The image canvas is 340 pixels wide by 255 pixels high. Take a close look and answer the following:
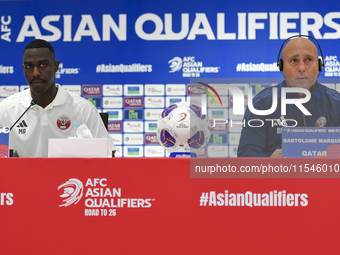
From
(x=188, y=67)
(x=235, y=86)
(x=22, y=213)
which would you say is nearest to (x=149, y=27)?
(x=188, y=67)

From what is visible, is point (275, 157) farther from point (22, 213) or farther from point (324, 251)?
point (22, 213)

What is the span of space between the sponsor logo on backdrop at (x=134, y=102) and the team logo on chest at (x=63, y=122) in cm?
193

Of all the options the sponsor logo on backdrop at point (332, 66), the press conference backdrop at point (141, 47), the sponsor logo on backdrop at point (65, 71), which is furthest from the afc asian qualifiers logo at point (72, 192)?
the sponsor logo on backdrop at point (332, 66)

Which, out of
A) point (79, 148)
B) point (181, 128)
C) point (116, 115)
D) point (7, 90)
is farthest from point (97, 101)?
point (79, 148)

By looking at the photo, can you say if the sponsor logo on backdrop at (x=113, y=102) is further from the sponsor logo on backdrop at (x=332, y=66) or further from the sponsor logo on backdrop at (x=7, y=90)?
the sponsor logo on backdrop at (x=332, y=66)

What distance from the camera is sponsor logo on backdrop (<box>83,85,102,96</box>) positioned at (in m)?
4.26

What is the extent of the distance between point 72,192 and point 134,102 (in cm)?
306

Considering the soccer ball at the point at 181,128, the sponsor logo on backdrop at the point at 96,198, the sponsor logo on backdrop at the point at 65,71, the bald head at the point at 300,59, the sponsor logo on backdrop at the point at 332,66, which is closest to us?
the sponsor logo on backdrop at the point at 96,198

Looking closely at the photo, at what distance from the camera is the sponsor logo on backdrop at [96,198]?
120 cm

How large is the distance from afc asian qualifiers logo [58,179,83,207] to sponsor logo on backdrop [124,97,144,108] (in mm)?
3044

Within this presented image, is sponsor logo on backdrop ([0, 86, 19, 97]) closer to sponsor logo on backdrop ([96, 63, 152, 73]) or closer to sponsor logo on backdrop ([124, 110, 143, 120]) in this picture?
sponsor logo on backdrop ([96, 63, 152, 73])

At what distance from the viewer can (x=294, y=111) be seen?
1.29 m

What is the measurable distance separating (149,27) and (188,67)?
25.9 inches

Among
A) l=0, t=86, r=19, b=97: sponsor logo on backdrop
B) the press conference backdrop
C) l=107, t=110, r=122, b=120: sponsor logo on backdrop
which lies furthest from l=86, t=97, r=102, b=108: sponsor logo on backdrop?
l=0, t=86, r=19, b=97: sponsor logo on backdrop
